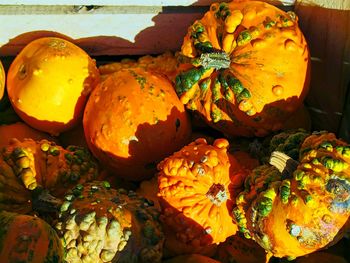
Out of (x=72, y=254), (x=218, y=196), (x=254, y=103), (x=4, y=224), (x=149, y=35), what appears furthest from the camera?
(x=149, y=35)

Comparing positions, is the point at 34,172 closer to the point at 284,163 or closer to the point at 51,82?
the point at 51,82

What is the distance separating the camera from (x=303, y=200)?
2043mm

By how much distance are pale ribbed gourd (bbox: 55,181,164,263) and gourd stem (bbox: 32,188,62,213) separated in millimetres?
63

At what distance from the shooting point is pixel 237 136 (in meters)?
2.78

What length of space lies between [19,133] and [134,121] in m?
0.68

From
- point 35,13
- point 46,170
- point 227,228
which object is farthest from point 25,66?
point 227,228

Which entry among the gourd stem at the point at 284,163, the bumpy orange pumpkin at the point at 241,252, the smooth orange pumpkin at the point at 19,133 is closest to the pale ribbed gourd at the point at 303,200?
the gourd stem at the point at 284,163

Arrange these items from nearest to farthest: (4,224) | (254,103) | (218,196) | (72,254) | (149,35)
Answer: (4,224), (72,254), (218,196), (254,103), (149,35)

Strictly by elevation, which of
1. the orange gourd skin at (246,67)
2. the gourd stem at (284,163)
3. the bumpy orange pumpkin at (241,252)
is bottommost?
the bumpy orange pumpkin at (241,252)

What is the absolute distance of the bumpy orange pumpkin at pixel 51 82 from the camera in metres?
2.65

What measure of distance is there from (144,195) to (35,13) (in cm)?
102

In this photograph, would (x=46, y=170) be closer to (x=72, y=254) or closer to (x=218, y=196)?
(x=72, y=254)

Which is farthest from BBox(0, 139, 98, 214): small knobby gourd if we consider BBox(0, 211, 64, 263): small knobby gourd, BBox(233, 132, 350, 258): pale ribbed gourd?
BBox(233, 132, 350, 258): pale ribbed gourd

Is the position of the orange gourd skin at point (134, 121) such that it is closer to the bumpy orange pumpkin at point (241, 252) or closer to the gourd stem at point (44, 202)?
the gourd stem at point (44, 202)
